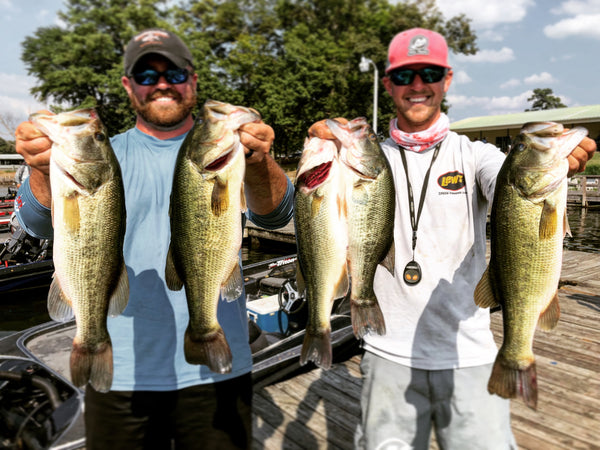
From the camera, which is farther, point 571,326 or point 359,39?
point 359,39

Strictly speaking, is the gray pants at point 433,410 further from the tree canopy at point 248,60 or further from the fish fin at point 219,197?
the tree canopy at point 248,60

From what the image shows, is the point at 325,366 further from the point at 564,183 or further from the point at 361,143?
the point at 564,183

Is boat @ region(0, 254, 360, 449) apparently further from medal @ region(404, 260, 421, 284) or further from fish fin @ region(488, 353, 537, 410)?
fish fin @ region(488, 353, 537, 410)

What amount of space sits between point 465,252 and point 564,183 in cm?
64

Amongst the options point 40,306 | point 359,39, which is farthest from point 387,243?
point 359,39

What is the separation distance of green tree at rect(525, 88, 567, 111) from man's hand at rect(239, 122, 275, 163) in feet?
333

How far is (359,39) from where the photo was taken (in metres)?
37.9

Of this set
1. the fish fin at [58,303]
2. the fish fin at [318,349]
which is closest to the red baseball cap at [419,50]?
the fish fin at [318,349]

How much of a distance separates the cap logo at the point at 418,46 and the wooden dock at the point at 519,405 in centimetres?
290

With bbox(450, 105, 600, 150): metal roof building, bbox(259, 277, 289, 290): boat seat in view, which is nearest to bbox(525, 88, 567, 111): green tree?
bbox(450, 105, 600, 150): metal roof building

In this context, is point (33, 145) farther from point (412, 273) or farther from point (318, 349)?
point (412, 273)

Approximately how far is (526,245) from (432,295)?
581mm

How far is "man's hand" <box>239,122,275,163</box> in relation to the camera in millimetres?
1929

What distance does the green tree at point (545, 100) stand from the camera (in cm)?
8856
